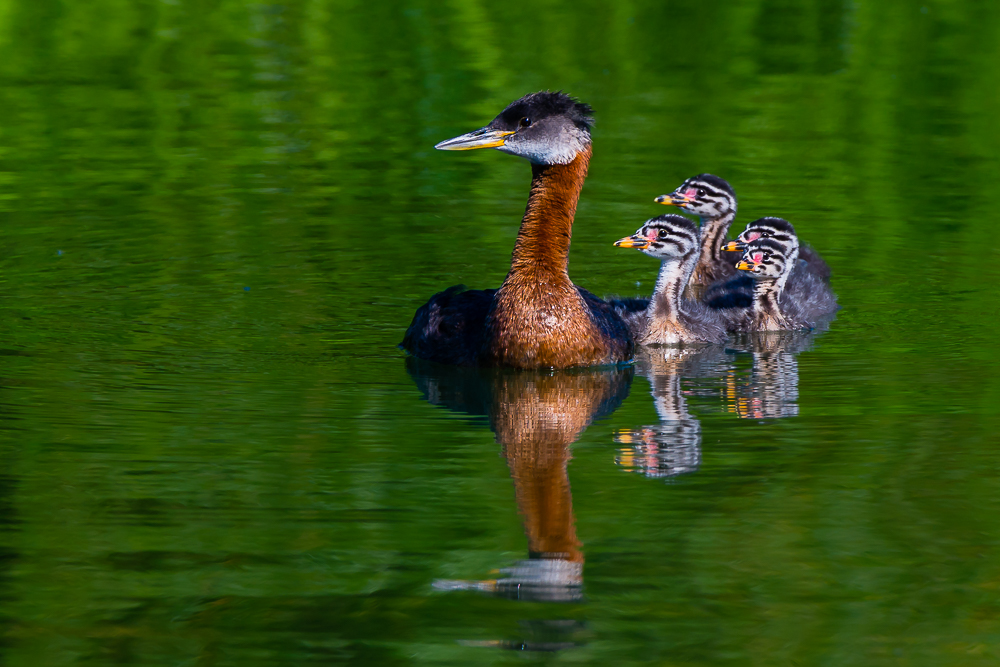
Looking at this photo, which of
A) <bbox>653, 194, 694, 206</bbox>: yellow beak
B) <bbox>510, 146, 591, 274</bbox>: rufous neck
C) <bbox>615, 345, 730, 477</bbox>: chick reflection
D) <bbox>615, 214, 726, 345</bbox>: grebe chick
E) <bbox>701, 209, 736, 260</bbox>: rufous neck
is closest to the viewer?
<bbox>615, 345, 730, 477</bbox>: chick reflection

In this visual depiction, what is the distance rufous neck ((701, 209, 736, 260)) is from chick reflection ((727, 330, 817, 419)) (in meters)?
1.66

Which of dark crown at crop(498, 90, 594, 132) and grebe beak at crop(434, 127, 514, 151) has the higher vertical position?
dark crown at crop(498, 90, 594, 132)

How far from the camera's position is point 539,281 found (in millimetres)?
9117

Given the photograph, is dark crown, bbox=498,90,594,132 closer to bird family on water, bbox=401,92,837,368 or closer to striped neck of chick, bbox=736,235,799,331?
bird family on water, bbox=401,92,837,368

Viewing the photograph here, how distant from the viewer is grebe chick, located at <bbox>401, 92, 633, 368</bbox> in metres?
9.03

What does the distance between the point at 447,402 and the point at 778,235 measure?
3325 millimetres

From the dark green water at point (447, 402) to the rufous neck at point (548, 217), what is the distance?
744 mm

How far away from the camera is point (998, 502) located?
264 inches

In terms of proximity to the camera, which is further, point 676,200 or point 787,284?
point 676,200

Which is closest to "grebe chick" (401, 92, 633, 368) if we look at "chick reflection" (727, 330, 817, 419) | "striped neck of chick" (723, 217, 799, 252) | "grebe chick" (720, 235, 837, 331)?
"chick reflection" (727, 330, 817, 419)

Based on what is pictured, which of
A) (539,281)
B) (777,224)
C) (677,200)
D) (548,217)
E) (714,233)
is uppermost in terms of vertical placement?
(548,217)

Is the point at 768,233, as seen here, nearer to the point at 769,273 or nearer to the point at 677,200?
the point at 769,273

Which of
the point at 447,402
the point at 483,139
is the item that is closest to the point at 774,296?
the point at 483,139

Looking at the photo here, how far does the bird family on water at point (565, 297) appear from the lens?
905cm
